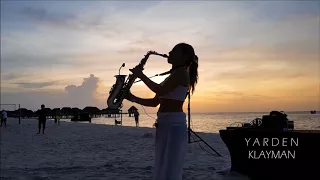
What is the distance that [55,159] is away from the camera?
10.8m

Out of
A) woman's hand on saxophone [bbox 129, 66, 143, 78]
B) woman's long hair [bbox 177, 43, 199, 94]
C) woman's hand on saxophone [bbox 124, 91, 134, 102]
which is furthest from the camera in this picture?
woman's hand on saxophone [bbox 124, 91, 134, 102]

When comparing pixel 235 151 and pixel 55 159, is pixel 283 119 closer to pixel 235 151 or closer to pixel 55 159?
pixel 235 151

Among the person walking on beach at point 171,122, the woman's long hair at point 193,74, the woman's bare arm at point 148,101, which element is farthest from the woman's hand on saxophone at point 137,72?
the woman's long hair at point 193,74

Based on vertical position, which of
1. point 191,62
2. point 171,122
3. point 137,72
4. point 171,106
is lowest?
point 171,122

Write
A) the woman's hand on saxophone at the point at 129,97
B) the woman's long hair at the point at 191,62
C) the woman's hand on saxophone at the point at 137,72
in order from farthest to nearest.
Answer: the woman's hand on saxophone at the point at 129,97 < the woman's long hair at the point at 191,62 < the woman's hand on saxophone at the point at 137,72

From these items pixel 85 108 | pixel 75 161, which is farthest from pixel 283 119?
pixel 85 108

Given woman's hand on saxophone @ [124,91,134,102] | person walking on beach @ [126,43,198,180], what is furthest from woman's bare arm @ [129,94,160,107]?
person walking on beach @ [126,43,198,180]

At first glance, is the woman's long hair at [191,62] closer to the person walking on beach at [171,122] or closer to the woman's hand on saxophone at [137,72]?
the person walking on beach at [171,122]

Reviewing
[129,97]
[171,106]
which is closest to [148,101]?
[129,97]

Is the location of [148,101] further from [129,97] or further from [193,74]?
[193,74]

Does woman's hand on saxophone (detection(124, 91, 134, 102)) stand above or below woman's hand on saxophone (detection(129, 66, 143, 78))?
below

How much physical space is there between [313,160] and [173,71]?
4.69 metres

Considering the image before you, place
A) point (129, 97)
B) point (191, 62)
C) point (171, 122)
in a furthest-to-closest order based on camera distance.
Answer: point (129, 97)
point (191, 62)
point (171, 122)

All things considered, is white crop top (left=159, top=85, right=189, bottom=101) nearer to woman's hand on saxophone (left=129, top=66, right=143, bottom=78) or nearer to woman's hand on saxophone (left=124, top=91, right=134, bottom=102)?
woman's hand on saxophone (left=129, top=66, right=143, bottom=78)
